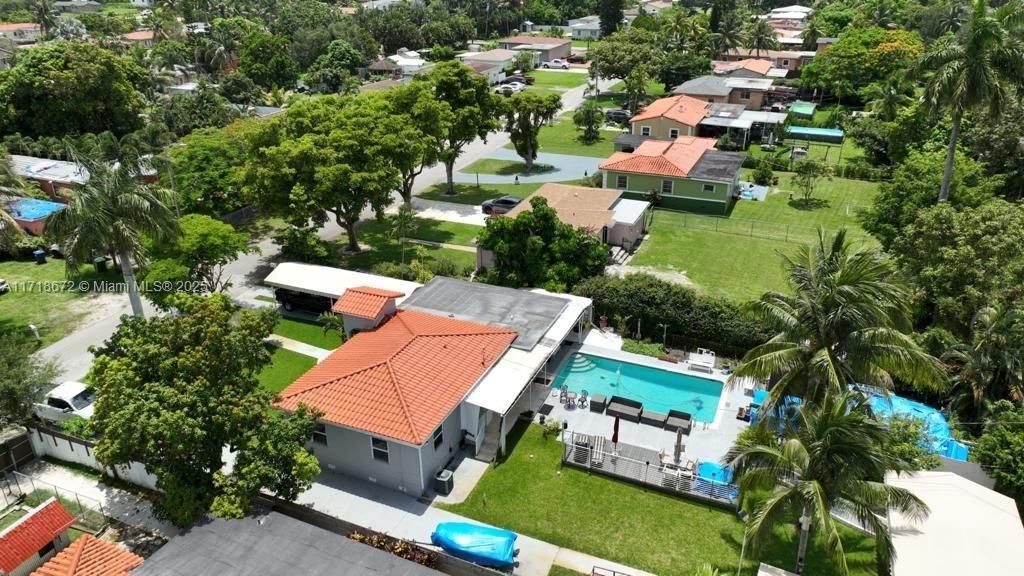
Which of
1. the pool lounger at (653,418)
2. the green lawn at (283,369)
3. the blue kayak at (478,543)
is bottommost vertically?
the pool lounger at (653,418)

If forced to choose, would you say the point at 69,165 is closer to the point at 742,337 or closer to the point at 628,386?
the point at 628,386

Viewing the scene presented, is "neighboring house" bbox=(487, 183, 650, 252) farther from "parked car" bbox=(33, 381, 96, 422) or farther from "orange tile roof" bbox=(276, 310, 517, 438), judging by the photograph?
"parked car" bbox=(33, 381, 96, 422)

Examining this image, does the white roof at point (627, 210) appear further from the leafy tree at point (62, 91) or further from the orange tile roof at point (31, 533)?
the leafy tree at point (62, 91)

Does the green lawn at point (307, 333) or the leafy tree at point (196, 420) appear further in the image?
the green lawn at point (307, 333)

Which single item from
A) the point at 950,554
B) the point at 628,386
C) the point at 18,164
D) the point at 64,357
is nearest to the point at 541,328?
the point at 628,386

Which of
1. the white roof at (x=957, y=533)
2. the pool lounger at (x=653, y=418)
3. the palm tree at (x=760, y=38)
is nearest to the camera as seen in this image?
the white roof at (x=957, y=533)

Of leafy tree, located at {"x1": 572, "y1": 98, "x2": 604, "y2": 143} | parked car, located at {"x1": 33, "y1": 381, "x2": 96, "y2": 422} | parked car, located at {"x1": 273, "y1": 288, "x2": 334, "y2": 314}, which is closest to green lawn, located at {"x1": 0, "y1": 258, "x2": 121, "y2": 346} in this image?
parked car, located at {"x1": 33, "y1": 381, "x2": 96, "y2": 422}

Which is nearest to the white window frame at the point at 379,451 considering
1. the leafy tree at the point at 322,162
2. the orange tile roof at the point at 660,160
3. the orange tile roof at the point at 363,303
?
the orange tile roof at the point at 363,303
